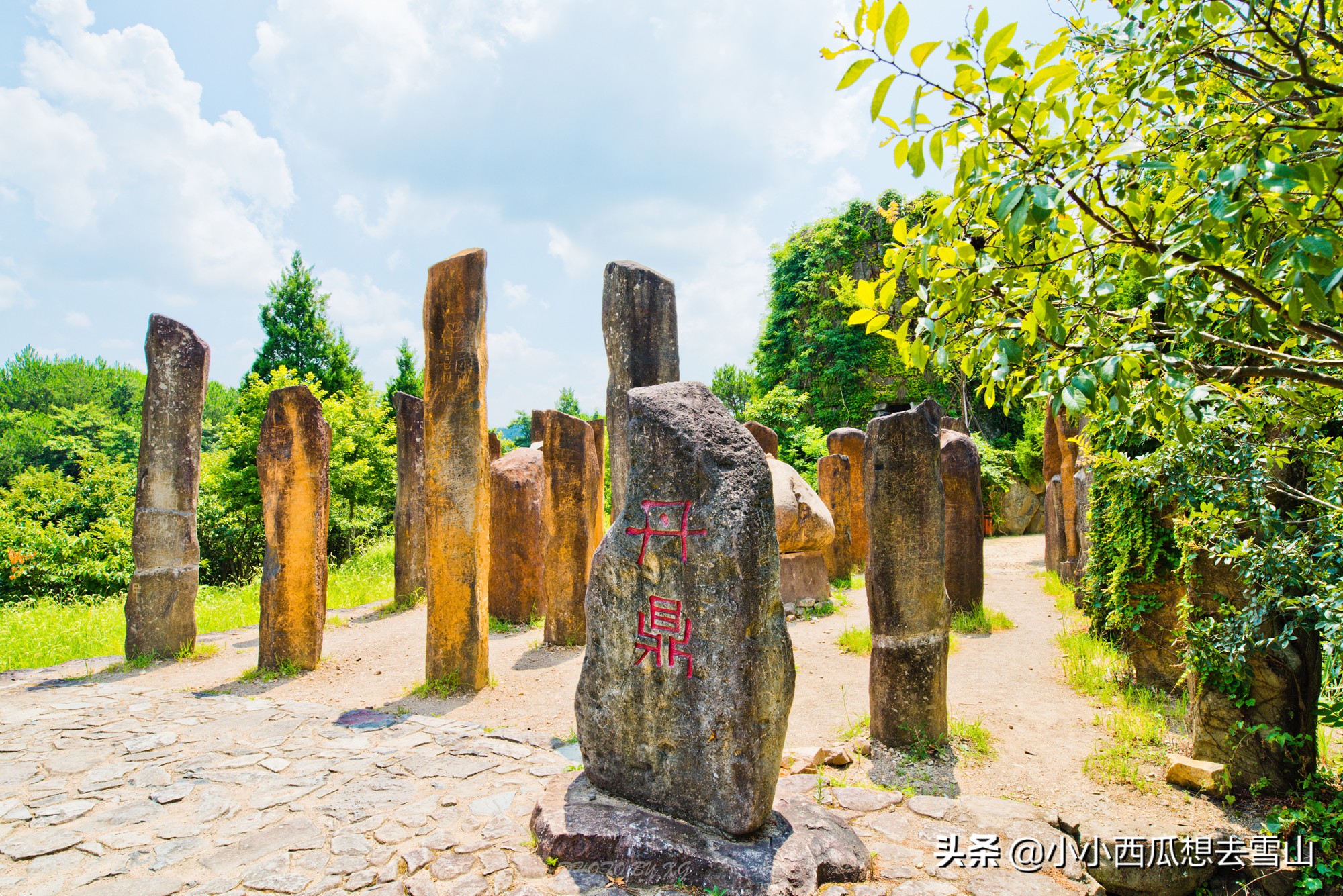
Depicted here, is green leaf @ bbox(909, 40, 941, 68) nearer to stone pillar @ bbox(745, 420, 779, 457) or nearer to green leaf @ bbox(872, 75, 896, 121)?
green leaf @ bbox(872, 75, 896, 121)

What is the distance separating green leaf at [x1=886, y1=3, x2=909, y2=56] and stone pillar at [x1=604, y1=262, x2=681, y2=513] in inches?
171

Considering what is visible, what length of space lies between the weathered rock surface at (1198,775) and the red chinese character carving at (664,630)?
10.1 feet

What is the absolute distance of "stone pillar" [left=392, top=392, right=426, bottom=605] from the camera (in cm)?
996

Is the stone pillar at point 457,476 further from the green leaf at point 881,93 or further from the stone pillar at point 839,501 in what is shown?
the stone pillar at point 839,501

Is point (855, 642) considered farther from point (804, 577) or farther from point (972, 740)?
point (972, 740)

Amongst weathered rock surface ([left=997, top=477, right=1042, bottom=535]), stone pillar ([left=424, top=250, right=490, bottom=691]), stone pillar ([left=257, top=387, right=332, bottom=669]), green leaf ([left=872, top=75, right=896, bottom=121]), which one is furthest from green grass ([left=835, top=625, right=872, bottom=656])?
Result: weathered rock surface ([left=997, top=477, right=1042, bottom=535])

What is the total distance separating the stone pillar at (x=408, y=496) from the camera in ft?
32.7

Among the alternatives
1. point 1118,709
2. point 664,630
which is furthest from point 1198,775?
point 664,630

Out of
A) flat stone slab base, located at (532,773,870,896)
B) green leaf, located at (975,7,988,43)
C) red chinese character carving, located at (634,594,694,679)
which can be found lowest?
flat stone slab base, located at (532,773,870,896)

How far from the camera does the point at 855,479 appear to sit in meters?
12.1

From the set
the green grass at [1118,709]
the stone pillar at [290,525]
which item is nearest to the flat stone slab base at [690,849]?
the green grass at [1118,709]

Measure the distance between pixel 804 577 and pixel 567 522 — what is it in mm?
3582

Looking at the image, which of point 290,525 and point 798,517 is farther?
point 798,517

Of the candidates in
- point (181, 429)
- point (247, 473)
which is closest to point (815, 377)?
point (247, 473)
